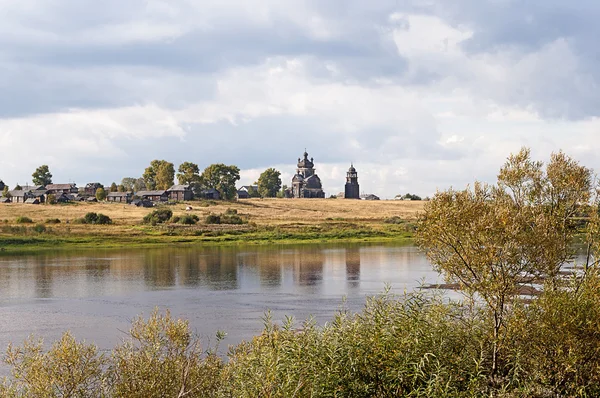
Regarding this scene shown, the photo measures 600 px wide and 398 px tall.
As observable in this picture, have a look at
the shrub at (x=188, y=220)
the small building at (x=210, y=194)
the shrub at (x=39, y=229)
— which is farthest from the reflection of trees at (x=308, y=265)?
the small building at (x=210, y=194)

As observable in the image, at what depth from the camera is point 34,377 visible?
1895cm

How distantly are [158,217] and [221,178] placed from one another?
61.3 metres

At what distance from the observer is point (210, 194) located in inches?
6540

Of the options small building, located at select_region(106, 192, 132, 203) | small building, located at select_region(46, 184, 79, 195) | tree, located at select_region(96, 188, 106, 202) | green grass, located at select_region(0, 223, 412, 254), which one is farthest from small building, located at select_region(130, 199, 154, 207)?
green grass, located at select_region(0, 223, 412, 254)

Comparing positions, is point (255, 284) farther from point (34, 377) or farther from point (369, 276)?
point (34, 377)

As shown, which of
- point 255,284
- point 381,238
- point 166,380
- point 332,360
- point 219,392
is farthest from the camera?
point 381,238

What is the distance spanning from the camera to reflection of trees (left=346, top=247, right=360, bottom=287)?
55688 mm

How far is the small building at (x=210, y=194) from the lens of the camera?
16438cm

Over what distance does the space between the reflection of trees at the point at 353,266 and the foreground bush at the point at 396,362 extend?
1335 inches

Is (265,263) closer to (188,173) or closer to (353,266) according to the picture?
(353,266)

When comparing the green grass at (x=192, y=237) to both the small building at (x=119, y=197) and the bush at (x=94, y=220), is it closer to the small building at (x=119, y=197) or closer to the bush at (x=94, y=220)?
the bush at (x=94, y=220)

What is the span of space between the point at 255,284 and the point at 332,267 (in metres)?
13.2

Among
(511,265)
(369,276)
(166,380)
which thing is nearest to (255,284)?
(369,276)

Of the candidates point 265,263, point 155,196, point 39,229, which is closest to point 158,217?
point 39,229
